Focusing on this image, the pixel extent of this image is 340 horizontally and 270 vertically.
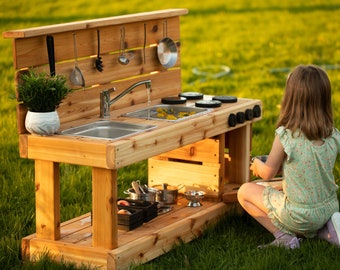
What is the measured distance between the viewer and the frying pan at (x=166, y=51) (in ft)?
20.8

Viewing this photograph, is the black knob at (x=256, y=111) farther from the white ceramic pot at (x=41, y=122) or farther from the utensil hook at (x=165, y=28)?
the white ceramic pot at (x=41, y=122)

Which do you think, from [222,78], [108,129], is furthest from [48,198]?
[222,78]

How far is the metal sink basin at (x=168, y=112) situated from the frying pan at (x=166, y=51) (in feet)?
1.45

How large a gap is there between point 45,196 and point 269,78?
5984 millimetres

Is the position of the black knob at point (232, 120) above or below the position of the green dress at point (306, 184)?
above

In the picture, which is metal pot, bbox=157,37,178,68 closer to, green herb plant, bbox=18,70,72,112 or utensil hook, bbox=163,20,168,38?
utensil hook, bbox=163,20,168,38

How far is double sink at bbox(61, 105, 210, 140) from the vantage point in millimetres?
5273

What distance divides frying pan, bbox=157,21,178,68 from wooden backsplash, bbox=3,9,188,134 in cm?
3

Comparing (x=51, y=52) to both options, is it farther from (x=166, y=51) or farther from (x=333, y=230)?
(x=333, y=230)

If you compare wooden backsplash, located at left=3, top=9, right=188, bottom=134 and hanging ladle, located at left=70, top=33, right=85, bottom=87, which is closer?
wooden backsplash, located at left=3, top=9, right=188, bottom=134

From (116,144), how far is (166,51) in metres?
1.79

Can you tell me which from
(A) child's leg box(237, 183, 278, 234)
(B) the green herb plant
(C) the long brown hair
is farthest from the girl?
(B) the green herb plant

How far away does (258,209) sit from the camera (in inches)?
216

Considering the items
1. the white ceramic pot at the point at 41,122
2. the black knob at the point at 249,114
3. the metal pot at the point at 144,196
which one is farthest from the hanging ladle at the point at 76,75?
the black knob at the point at 249,114
